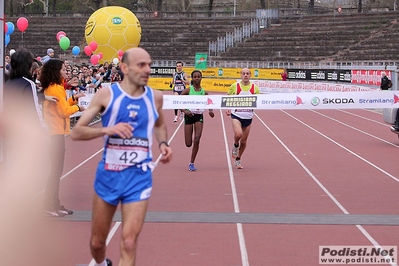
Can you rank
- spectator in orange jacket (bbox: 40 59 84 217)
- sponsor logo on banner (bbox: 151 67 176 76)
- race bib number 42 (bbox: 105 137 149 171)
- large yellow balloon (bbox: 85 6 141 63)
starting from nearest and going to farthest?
race bib number 42 (bbox: 105 137 149 171) → spectator in orange jacket (bbox: 40 59 84 217) → large yellow balloon (bbox: 85 6 141 63) → sponsor logo on banner (bbox: 151 67 176 76)

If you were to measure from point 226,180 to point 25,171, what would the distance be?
3.38 metres

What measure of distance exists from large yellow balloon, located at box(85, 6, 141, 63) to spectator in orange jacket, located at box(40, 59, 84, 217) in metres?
34.6

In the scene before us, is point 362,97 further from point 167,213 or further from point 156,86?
point 156,86

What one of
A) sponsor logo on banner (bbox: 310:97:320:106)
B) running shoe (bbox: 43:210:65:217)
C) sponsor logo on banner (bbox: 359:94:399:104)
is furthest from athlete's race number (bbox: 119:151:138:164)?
sponsor logo on banner (bbox: 359:94:399:104)

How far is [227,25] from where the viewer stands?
212 feet

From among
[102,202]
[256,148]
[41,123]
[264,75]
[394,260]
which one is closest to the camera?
[102,202]

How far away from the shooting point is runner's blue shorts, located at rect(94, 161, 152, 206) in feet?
18.7

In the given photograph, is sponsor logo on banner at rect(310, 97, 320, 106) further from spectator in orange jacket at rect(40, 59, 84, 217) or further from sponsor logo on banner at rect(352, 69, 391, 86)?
sponsor logo on banner at rect(352, 69, 391, 86)

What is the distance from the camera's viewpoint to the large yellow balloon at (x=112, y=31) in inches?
1729

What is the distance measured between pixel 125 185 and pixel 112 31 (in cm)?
3891

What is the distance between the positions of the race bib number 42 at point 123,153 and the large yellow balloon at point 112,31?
126 ft

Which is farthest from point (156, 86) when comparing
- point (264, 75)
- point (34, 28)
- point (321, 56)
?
point (34, 28)

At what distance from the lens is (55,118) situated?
30.3ft

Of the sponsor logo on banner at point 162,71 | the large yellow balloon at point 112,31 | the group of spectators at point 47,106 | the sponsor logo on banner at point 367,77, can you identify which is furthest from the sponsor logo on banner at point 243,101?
the sponsor logo on banner at point 162,71
